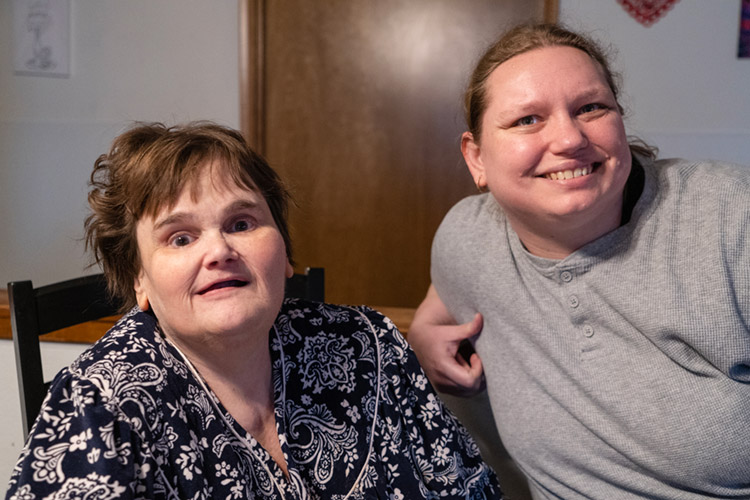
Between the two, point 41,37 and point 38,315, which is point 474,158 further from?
point 41,37

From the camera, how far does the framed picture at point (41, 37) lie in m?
3.28

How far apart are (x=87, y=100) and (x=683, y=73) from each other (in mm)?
2804

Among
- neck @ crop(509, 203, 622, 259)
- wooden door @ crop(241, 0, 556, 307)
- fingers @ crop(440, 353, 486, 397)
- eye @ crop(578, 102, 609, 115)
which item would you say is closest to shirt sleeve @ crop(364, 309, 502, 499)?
fingers @ crop(440, 353, 486, 397)

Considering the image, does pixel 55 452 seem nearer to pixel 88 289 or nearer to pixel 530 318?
pixel 88 289

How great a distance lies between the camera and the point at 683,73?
9.79 feet

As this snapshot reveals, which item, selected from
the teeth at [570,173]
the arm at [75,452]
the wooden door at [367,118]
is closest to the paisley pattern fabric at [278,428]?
the arm at [75,452]

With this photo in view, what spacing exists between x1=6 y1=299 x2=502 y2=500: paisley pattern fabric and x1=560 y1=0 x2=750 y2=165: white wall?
2180 mm

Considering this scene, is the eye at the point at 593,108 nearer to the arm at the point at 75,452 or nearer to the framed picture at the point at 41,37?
the arm at the point at 75,452

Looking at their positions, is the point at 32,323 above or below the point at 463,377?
above

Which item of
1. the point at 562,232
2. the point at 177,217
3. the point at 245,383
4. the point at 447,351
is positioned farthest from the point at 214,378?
the point at 562,232

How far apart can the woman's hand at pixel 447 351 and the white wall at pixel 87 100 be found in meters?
2.09

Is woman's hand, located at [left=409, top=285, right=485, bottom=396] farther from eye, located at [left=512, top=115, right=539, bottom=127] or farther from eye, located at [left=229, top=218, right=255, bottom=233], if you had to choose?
eye, located at [left=229, top=218, right=255, bottom=233]

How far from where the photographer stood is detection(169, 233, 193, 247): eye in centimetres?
101

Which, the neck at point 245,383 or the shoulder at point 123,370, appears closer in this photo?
the shoulder at point 123,370
